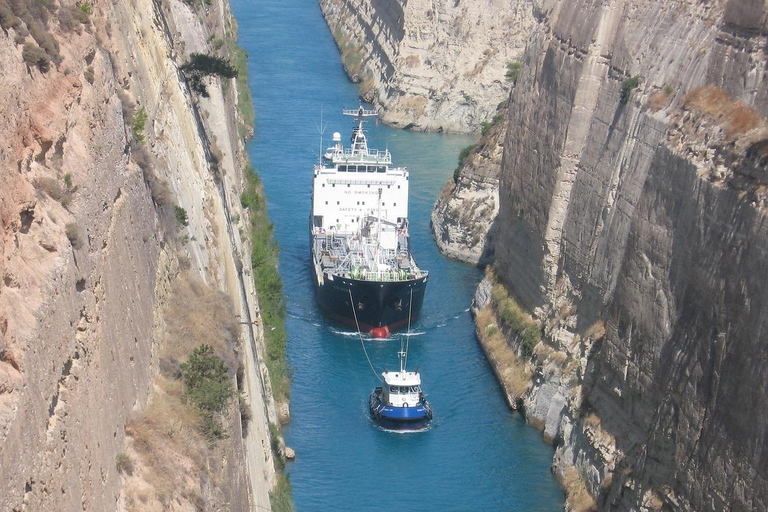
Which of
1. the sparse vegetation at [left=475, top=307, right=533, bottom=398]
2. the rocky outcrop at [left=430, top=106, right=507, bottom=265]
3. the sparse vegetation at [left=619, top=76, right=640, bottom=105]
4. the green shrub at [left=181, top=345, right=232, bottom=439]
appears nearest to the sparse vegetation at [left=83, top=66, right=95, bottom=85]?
the green shrub at [left=181, top=345, right=232, bottom=439]

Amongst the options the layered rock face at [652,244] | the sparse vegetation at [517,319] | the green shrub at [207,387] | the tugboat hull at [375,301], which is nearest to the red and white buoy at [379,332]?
the tugboat hull at [375,301]

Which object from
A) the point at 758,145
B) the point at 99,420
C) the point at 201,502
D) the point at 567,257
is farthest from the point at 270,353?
the point at 99,420

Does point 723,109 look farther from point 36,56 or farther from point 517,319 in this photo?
point 36,56

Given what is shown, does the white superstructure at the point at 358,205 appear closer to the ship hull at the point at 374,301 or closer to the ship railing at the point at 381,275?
the ship railing at the point at 381,275

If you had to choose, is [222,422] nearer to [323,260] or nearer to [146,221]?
[146,221]

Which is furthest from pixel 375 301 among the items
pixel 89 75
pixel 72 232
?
pixel 72 232
